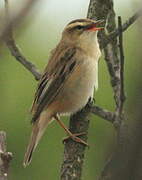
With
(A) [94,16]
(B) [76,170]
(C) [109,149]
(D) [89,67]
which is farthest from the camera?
(D) [89,67]

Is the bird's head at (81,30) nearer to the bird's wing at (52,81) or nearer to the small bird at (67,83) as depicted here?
the small bird at (67,83)

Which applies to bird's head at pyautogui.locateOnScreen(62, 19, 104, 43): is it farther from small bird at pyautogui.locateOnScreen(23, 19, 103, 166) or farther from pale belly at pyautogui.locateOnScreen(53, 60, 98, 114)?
pale belly at pyautogui.locateOnScreen(53, 60, 98, 114)

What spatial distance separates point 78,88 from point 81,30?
0.68m

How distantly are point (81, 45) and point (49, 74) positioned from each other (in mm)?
508

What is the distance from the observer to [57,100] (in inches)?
188

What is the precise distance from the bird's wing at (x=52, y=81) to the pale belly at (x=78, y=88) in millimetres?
61

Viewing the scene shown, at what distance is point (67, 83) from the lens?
15.6 feet

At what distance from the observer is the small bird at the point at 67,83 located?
182 inches

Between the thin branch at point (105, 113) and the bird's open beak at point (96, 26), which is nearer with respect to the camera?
the thin branch at point (105, 113)

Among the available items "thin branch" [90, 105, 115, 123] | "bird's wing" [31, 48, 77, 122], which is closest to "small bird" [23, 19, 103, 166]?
"bird's wing" [31, 48, 77, 122]

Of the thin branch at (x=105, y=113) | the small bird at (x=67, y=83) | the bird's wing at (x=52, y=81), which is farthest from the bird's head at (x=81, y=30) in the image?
the thin branch at (x=105, y=113)

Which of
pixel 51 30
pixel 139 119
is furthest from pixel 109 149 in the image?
pixel 51 30

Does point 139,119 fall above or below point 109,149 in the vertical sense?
above

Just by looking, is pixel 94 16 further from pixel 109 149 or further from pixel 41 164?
pixel 41 164
